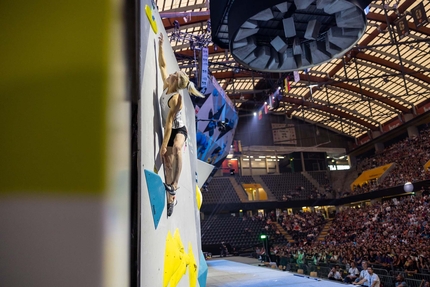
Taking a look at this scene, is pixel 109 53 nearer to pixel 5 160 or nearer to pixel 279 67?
pixel 5 160

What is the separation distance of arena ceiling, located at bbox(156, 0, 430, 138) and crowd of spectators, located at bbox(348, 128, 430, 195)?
2.90m

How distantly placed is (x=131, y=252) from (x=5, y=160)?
75 centimetres

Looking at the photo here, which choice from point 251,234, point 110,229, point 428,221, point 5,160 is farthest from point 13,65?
point 251,234

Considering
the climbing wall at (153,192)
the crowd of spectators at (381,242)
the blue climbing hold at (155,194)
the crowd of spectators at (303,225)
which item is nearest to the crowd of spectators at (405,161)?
the crowd of spectators at (381,242)

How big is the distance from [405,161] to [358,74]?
8.32m

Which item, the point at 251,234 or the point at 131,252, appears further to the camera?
the point at 251,234

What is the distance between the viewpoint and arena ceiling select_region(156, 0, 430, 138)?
52.1 ft

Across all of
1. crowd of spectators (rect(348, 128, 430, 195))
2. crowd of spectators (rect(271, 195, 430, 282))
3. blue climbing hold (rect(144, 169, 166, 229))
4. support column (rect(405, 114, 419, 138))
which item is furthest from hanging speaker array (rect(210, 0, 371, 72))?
support column (rect(405, 114, 419, 138))

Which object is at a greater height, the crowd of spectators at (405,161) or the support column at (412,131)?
the support column at (412,131)

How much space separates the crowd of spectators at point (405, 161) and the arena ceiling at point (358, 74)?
2898mm

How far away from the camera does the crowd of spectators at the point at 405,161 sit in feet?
71.9

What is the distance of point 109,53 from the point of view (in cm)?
166

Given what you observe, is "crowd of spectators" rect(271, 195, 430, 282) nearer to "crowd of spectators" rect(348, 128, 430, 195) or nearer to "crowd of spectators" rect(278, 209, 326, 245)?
"crowd of spectators" rect(278, 209, 326, 245)

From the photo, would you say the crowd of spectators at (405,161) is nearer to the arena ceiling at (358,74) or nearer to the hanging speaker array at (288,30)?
the arena ceiling at (358,74)
